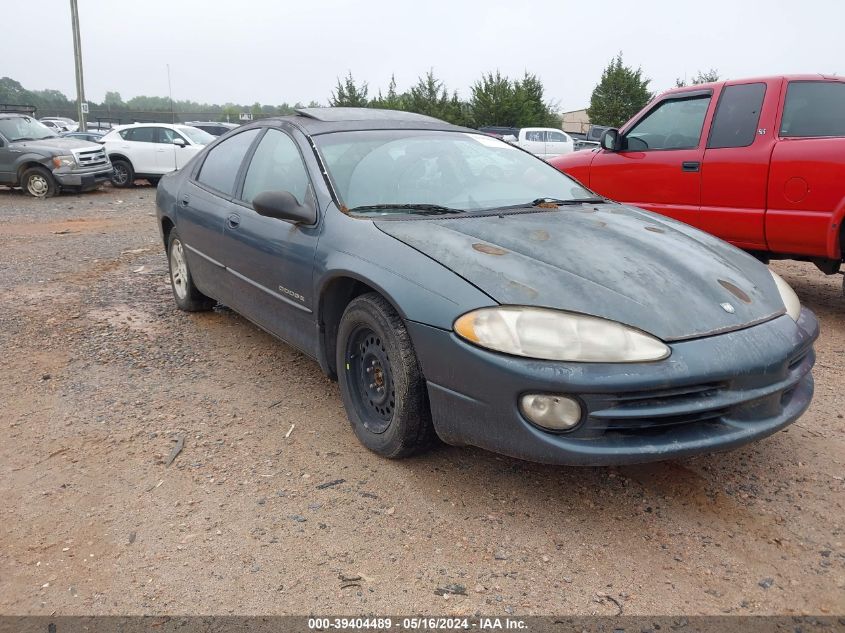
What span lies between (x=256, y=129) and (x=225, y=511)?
260 centimetres

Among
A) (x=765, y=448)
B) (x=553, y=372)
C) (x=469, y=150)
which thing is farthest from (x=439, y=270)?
(x=765, y=448)

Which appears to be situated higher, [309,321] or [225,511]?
[309,321]

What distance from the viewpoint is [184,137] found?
1588 cm

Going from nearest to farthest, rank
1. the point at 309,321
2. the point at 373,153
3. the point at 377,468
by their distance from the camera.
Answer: the point at 377,468 < the point at 309,321 < the point at 373,153

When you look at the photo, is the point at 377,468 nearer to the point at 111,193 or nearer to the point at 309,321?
the point at 309,321

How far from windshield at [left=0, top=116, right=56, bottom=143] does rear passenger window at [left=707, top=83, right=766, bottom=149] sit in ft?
45.1

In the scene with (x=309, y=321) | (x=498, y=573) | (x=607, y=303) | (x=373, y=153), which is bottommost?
(x=498, y=573)

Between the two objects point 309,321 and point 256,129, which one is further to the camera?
point 256,129

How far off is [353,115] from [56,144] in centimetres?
1250

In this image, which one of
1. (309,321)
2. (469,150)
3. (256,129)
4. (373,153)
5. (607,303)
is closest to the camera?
(607,303)

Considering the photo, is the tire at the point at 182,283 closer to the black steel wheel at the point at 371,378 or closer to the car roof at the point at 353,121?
the car roof at the point at 353,121

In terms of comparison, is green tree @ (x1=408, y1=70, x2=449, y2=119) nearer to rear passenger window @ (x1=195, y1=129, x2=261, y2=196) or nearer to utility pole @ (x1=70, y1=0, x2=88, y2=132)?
utility pole @ (x1=70, y1=0, x2=88, y2=132)

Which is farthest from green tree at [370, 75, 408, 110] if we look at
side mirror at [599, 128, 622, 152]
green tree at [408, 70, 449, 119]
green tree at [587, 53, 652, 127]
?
side mirror at [599, 128, 622, 152]

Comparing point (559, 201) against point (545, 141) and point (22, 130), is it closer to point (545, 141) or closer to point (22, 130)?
point (22, 130)
